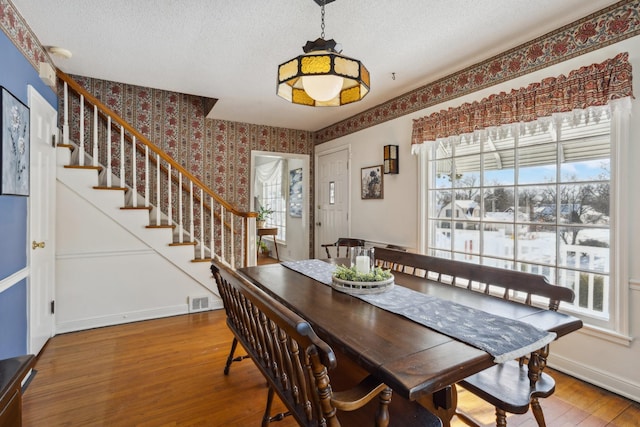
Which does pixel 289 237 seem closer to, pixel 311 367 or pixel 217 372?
pixel 217 372

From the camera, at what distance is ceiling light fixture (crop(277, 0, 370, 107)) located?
157 centimetres

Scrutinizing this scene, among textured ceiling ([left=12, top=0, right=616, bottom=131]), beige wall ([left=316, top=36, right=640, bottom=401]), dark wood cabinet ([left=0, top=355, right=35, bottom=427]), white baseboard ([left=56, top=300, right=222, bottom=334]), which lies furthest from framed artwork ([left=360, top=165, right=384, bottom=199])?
dark wood cabinet ([left=0, top=355, right=35, bottom=427])

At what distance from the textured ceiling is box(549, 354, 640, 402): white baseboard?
97.8 inches

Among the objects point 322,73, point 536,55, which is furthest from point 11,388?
point 536,55

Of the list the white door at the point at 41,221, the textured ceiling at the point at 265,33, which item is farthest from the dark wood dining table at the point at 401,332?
the white door at the point at 41,221

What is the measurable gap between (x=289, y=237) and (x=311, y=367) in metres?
5.74

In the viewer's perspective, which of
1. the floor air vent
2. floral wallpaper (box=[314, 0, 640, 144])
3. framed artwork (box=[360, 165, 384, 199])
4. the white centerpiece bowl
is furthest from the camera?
framed artwork (box=[360, 165, 384, 199])

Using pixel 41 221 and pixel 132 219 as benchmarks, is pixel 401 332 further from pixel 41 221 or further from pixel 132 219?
pixel 132 219

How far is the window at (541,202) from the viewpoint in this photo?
7.41 ft

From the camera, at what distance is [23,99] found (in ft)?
7.70

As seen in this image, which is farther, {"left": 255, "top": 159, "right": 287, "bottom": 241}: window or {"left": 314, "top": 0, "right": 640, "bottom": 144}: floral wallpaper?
{"left": 255, "top": 159, "right": 287, "bottom": 241}: window

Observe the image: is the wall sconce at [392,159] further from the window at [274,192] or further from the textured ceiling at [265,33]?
the window at [274,192]

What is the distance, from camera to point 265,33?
Result: 2.53 meters

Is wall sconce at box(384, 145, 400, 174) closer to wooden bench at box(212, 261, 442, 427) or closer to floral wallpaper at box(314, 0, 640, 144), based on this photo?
floral wallpaper at box(314, 0, 640, 144)
